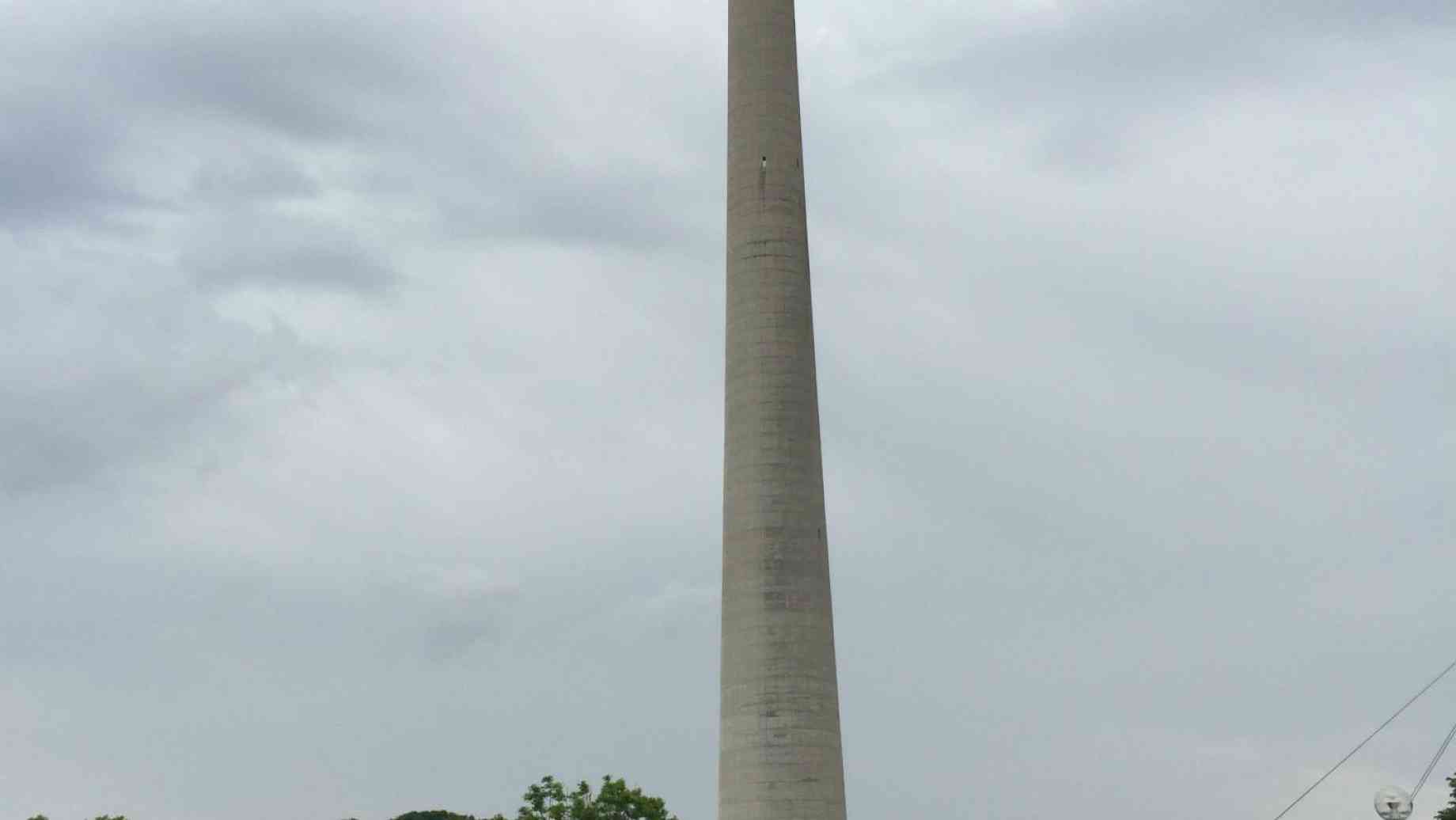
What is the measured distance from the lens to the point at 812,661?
65.6m

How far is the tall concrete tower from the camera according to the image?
65.2 metres

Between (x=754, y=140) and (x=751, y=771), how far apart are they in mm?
24248

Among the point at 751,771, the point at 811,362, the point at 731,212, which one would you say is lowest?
the point at 751,771

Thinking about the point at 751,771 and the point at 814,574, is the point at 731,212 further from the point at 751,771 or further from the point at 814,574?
the point at 751,771

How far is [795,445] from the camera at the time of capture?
6688cm

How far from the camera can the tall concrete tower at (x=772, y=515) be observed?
214 ft

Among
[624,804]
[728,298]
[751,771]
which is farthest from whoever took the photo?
[624,804]

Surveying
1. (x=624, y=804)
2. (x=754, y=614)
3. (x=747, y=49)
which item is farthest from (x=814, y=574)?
(x=624, y=804)

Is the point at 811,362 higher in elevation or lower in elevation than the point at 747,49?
lower

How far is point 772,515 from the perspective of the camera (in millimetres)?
66125

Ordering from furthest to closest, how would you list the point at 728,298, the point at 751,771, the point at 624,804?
the point at 624,804, the point at 728,298, the point at 751,771

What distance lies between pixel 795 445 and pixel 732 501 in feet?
10.4

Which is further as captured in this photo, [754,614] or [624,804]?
[624,804]

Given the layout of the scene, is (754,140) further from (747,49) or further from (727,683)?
(727,683)
